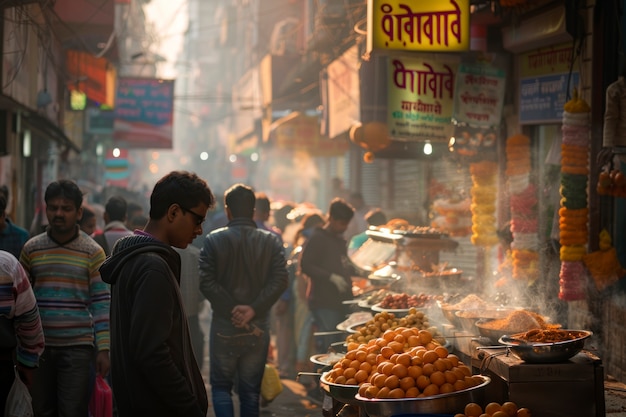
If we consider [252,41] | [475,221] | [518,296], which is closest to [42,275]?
[518,296]

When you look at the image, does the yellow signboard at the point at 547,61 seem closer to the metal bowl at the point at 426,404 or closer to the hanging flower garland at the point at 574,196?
the hanging flower garland at the point at 574,196

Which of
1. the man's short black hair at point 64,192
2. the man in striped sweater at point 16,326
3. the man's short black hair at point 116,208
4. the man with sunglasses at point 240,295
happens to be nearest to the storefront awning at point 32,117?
the man's short black hair at point 116,208

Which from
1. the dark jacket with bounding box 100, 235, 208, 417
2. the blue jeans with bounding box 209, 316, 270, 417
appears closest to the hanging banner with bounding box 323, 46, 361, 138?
the blue jeans with bounding box 209, 316, 270, 417

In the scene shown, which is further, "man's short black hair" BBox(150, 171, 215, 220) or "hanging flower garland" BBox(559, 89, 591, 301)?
"hanging flower garland" BBox(559, 89, 591, 301)

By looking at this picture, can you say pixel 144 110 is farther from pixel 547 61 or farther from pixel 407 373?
pixel 407 373

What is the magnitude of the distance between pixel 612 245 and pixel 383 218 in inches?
241

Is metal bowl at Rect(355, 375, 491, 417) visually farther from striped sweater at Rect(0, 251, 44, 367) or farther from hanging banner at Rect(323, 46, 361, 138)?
hanging banner at Rect(323, 46, 361, 138)

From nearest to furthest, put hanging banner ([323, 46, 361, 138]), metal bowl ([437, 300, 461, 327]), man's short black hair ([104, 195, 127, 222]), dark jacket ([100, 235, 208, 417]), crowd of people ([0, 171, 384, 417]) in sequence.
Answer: dark jacket ([100, 235, 208, 417]) → crowd of people ([0, 171, 384, 417]) → metal bowl ([437, 300, 461, 327]) → man's short black hair ([104, 195, 127, 222]) → hanging banner ([323, 46, 361, 138])

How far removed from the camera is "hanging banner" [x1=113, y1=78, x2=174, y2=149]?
25.4 m

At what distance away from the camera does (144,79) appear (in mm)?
25500

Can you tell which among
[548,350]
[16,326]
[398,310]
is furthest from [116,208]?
[548,350]

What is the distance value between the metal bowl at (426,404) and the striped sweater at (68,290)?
92.9 inches

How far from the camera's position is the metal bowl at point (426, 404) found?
4926mm

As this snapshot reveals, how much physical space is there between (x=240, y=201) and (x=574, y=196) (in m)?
3.28
